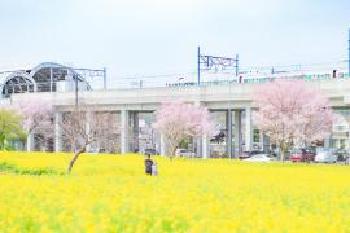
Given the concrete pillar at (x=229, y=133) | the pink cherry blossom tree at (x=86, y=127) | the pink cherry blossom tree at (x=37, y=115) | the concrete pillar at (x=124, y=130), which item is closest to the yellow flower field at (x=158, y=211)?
the pink cherry blossom tree at (x=86, y=127)

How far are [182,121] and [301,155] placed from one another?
10838 millimetres

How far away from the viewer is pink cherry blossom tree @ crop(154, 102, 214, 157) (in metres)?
59.6

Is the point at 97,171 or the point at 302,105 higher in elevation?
the point at 302,105

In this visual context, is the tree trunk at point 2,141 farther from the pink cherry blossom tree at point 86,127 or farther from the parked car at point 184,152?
the parked car at point 184,152

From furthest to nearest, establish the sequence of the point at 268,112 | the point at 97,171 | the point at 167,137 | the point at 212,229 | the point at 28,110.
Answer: the point at 28,110
the point at 167,137
the point at 268,112
the point at 97,171
the point at 212,229

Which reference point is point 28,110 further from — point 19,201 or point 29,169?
point 19,201

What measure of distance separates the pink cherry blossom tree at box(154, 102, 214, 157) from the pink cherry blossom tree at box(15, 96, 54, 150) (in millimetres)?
16117

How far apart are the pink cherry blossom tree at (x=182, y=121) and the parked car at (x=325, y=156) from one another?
10343mm

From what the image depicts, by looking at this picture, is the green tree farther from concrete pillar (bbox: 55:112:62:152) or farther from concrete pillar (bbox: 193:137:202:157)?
concrete pillar (bbox: 193:137:202:157)

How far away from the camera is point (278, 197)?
14.9 meters

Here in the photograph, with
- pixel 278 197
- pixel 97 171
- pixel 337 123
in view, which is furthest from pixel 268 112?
pixel 278 197

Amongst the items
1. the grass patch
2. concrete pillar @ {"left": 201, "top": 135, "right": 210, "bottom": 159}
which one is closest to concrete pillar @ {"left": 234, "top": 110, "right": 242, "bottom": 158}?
concrete pillar @ {"left": 201, "top": 135, "right": 210, "bottom": 159}

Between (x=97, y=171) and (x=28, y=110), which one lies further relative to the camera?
(x=28, y=110)

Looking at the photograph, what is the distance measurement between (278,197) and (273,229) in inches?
264
